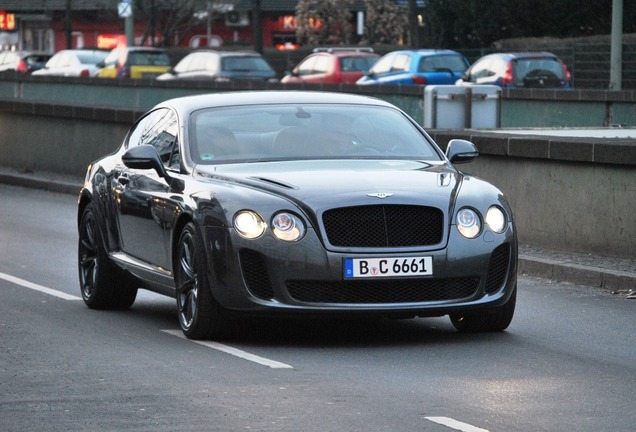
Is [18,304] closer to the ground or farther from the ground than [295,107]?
closer to the ground

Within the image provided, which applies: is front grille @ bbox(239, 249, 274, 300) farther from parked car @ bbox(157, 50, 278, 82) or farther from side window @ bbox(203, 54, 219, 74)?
side window @ bbox(203, 54, 219, 74)

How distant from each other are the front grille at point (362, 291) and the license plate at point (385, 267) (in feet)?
0.15

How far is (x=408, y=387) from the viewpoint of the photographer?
8.28 m

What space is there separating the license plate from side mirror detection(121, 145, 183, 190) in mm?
1665

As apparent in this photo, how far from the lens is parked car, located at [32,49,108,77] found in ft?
189

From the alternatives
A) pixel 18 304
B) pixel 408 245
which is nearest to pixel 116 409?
pixel 408 245

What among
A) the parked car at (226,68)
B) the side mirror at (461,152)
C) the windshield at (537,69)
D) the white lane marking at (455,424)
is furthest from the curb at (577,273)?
the parked car at (226,68)

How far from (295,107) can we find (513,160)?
16.6 ft

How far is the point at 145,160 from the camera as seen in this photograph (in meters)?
10.8

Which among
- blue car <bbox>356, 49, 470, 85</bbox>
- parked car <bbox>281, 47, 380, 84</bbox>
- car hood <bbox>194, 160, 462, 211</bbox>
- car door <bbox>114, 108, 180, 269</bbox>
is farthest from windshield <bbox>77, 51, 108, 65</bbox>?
car hood <bbox>194, 160, 462, 211</bbox>

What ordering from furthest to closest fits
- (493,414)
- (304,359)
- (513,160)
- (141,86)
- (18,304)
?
1. (141,86)
2. (513,160)
3. (18,304)
4. (304,359)
5. (493,414)

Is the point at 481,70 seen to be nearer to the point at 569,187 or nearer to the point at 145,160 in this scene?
the point at 569,187

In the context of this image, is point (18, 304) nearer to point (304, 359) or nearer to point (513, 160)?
point (304, 359)

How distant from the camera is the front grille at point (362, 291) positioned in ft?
31.4
